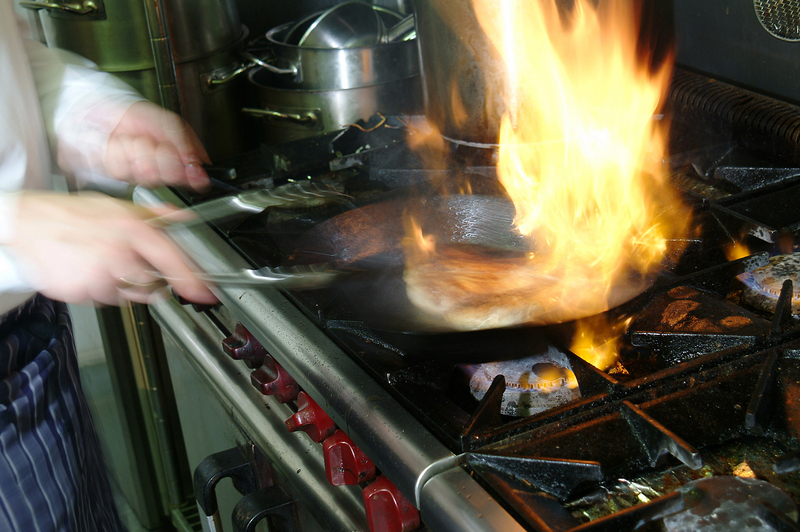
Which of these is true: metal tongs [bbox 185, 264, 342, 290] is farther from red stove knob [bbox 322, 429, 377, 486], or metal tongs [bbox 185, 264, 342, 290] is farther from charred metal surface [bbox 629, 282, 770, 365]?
charred metal surface [bbox 629, 282, 770, 365]

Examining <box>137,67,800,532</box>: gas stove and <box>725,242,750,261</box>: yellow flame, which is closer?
<box>137,67,800,532</box>: gas stove

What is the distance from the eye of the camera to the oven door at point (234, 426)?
0.87m

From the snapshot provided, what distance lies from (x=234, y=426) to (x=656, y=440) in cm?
76

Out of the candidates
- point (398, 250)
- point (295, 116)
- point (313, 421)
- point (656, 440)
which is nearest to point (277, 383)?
point (313, 421)

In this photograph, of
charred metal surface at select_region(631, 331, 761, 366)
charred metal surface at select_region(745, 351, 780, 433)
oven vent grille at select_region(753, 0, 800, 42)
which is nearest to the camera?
charred metal surface at select_region(745, 351, 780, 433)

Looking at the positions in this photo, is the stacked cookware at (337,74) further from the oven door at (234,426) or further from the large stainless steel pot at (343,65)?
the oven door at (234,426)

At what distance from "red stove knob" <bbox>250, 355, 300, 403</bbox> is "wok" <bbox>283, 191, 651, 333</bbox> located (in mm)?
128

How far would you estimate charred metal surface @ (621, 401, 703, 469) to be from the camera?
570 millimetres

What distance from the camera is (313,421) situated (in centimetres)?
84

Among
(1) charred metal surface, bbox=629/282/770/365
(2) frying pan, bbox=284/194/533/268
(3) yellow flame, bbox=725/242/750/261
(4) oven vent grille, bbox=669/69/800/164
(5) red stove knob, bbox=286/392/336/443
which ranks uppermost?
(4) oven vent grille, bbox=669/69/800/164

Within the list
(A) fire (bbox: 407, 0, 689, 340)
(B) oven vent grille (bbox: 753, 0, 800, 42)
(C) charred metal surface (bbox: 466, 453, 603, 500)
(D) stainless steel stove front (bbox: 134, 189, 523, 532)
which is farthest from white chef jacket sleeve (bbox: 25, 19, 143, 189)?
(B) oven vent grille (bbox: 753, 0, 800, 42)

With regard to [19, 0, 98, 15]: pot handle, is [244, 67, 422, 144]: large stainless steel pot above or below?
below

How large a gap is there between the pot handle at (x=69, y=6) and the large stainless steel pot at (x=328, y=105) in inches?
15.5

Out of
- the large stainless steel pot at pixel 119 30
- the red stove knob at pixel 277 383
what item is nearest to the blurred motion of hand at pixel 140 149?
the red stove knob at pixel 277 383
